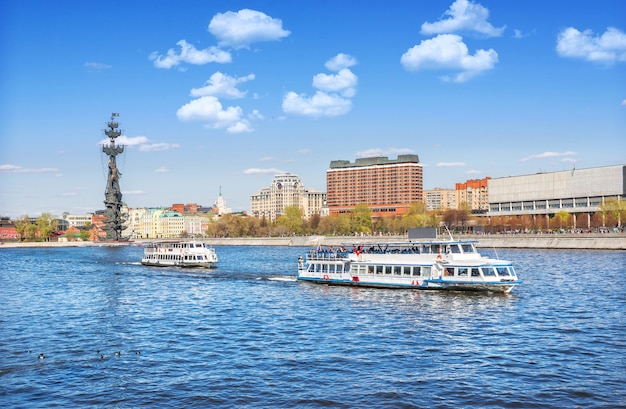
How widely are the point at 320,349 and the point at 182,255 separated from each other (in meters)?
75.4

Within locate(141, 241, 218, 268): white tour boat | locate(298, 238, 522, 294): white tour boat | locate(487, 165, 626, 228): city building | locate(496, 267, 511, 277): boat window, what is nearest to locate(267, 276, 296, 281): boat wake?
locate(298, 238, 522, 294): white tour boat

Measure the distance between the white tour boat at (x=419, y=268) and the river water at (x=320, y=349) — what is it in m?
1.81

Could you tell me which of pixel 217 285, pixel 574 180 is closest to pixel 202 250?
pixel 217 285

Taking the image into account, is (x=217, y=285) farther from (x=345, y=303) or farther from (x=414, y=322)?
(x=414, y=322)

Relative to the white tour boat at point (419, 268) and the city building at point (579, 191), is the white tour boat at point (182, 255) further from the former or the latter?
the city building at point (579, 191)

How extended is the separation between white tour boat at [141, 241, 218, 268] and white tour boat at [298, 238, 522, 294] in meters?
36.4

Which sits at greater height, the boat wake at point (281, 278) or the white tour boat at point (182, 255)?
the white tour boat at point (182, 255)

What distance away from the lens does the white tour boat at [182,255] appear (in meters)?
106

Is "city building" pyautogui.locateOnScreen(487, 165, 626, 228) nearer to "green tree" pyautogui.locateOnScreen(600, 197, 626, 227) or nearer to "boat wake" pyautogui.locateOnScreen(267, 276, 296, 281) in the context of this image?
"green tree" pyautogui.locateOnScreen(600, 197, 626, 227)

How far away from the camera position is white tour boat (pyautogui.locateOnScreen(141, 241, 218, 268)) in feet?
348

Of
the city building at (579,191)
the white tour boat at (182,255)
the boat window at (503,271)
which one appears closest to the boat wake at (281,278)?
the boat window at (503,271)

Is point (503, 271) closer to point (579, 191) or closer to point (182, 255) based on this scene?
point (182, 255)

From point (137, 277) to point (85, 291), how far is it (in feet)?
63.4

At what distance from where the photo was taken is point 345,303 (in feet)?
180
